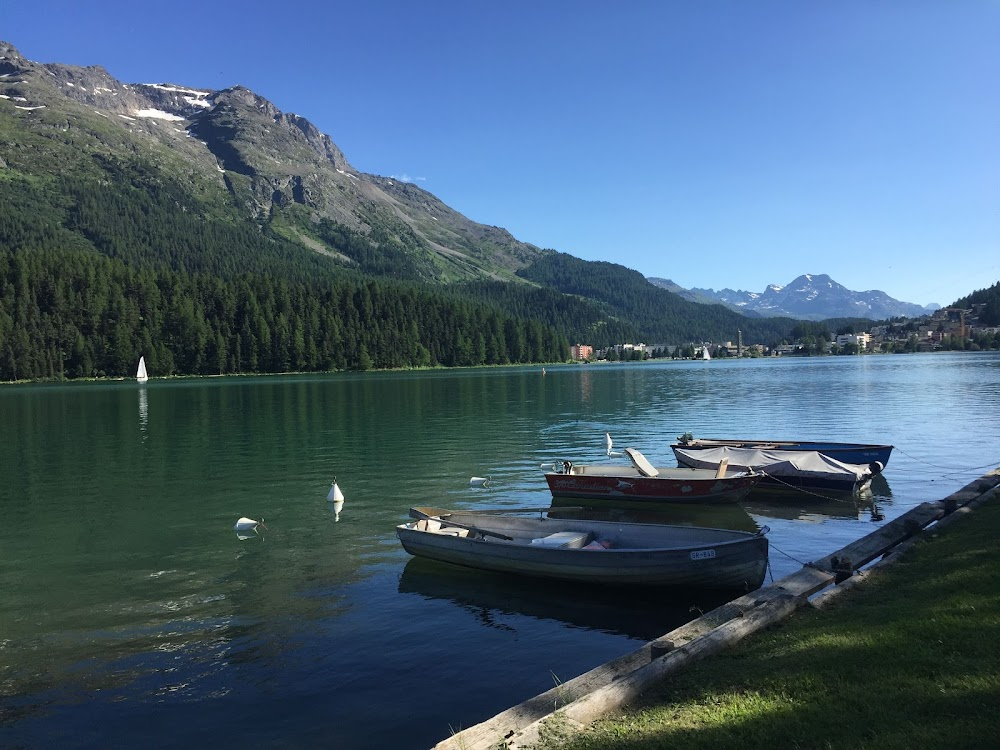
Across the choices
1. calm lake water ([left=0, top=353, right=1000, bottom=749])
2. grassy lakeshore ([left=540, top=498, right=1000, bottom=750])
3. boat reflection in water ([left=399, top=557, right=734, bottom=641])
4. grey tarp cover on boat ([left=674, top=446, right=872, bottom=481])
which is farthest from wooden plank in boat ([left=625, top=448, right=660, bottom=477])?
grassy lakeshore ([left=540, top=498, right=1000, bottom=750])

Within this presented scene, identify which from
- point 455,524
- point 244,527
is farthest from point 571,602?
point 244,527

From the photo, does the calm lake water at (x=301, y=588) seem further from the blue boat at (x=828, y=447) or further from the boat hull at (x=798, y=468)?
the blue boat at (x=828, y=447)

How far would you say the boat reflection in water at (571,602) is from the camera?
16203 mm

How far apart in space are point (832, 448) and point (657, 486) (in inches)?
531

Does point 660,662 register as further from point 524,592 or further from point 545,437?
point 545,437

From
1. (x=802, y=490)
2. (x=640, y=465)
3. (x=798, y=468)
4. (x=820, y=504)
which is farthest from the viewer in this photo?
(x=798, y=468)

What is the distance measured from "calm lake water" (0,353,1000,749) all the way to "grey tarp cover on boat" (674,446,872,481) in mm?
1694

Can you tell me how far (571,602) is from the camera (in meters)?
17.5

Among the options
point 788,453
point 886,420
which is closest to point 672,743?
point 788,453

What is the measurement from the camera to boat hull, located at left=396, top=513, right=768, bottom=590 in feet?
55.2

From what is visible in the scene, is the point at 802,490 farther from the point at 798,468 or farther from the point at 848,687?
the point at 848,687

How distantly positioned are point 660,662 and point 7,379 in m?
191

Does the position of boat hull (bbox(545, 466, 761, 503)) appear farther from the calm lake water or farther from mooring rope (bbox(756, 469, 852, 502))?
mooring rope (bbox(756, 469, 852, 502))

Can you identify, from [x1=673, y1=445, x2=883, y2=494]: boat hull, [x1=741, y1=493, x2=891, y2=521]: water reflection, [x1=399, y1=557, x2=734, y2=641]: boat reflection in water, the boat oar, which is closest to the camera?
[x1=399, y1=557, x2=734, y2=641]: boat reflection in water
